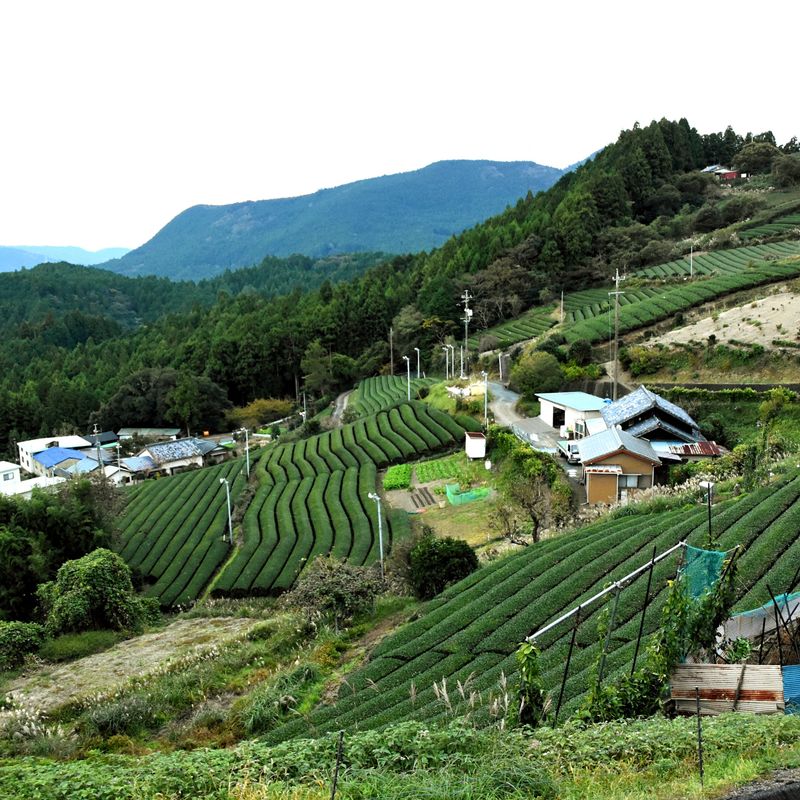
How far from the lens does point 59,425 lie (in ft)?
225

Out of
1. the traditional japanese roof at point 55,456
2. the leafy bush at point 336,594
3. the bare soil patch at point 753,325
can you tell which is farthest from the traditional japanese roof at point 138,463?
the bare soil patch at point 753,325

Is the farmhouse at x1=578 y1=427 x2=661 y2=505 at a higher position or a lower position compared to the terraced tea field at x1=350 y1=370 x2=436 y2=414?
lower

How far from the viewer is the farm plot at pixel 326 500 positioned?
2386cm

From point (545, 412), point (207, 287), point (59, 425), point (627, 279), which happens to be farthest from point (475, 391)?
point (207, 287)

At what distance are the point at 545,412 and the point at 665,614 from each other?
26590 mm

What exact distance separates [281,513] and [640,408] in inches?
631

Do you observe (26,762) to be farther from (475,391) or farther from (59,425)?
(59,425)

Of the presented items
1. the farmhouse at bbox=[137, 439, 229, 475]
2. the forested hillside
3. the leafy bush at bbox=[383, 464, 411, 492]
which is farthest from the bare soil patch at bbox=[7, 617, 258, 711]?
the forested hillside

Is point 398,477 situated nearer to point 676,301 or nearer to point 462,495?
point 462,495

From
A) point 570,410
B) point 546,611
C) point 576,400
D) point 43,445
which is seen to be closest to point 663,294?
point 576,400

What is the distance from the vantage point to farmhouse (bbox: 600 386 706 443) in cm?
2636

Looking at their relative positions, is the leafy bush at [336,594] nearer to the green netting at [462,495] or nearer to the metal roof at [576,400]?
the green netting at [462,495]

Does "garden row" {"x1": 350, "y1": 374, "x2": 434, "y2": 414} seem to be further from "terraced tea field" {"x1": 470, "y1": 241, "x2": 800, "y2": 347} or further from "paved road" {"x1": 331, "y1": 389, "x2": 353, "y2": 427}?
"terraced tea field" {"x1": 470, "y1": 241, "x2": 800, "y2": 347}

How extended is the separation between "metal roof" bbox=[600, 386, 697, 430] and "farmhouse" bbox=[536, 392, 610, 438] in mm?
1863
